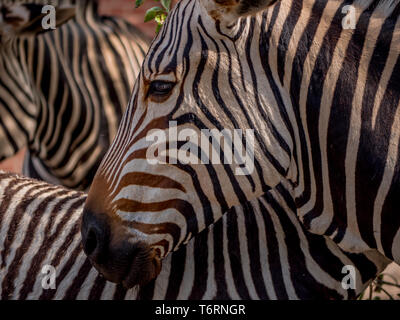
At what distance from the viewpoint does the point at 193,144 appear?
1953mm

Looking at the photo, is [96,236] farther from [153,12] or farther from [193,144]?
[153,12]

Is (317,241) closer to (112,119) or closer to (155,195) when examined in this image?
(155,195)

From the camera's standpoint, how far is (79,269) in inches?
93.4

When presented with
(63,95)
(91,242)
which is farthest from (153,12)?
(63,95)

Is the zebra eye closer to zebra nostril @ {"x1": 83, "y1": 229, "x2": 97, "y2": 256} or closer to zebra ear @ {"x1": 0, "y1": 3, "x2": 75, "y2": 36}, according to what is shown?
zebra nostril @ {"x1": 83, "y1": 229, "x2": 97, "y2": 256}

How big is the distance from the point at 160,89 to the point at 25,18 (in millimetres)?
2177

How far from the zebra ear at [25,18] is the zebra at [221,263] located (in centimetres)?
173

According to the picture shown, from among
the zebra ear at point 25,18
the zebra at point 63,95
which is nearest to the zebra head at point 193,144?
the zebra ear at point 25,18

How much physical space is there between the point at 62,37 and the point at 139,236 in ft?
9.58

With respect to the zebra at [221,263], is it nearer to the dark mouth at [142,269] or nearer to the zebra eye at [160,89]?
the dark mouth at [142,269]

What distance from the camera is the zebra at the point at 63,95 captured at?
13.2 ft
